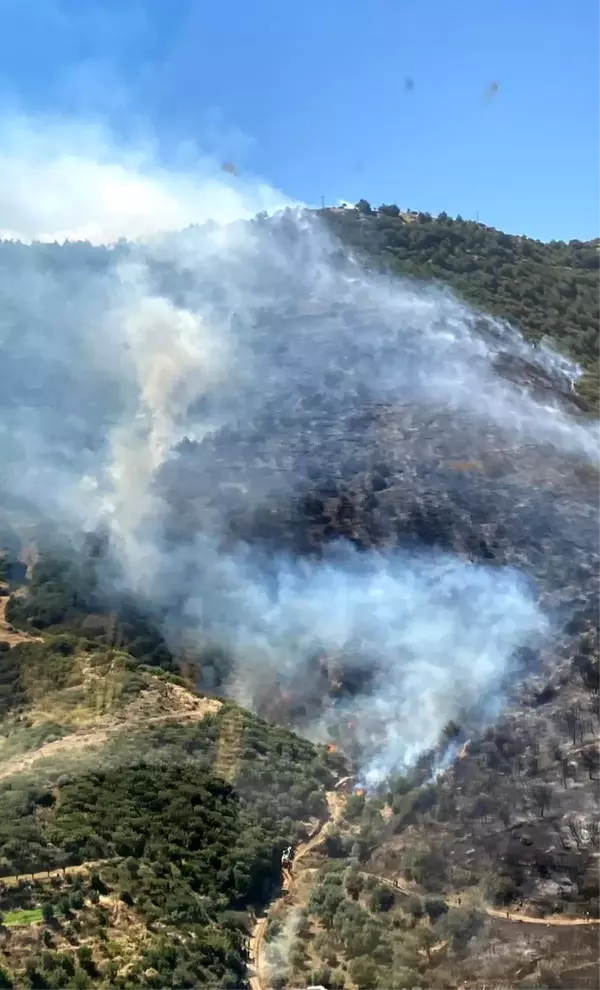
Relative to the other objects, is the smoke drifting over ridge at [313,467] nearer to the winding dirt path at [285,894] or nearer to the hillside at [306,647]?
the hillside at [306,647]

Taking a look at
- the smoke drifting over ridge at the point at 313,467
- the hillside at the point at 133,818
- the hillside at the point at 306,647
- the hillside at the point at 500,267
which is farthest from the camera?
the hillside at the point at 500,267

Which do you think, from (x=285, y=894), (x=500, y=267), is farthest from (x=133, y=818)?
(x=500, y=267)

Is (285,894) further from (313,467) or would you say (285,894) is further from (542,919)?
(313,467)

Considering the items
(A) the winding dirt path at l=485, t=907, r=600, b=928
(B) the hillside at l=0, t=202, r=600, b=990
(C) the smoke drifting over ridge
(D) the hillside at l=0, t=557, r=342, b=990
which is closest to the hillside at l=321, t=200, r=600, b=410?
(B) the hillside at l=0, t=202, r=600, b=990

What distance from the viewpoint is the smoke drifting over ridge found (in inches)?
1548

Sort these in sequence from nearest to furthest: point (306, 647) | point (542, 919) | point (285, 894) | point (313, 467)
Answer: point (542, 919) < point (285, 894) < point (306, 647) < point (313, 467)

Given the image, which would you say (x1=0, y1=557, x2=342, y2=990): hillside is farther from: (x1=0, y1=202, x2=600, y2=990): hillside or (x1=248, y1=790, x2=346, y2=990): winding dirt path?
(x1=248, y1=790, x2=346, y2=990): winding dirt path

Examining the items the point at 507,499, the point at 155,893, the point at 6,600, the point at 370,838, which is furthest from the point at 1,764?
the point at 507,499

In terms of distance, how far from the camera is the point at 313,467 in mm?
53594

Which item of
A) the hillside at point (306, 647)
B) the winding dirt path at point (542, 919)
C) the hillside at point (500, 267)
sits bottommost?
the winding dirt path at point (542, 919)

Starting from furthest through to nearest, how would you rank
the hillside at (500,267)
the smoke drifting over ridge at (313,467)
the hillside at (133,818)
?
the hillside at (500,267) → the smoke drifting over ridge at (313,467) → the hillside at (133,818)

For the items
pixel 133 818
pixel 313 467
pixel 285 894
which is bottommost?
pixel 285 894

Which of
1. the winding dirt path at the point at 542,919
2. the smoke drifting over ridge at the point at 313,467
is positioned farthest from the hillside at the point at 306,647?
the smoke drifting over ridge at the point at 313,467

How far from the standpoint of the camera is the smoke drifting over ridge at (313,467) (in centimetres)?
3931
